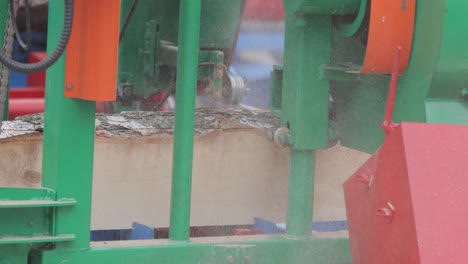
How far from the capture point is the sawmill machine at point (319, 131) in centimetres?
203

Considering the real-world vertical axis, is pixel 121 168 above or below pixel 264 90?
below

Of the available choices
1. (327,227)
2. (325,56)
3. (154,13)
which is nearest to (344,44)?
(325,56)

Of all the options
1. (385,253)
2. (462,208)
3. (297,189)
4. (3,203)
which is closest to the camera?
(462,208)

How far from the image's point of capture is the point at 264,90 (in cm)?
414

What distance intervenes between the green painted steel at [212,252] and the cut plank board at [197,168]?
350mm

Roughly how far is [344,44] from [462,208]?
0.94 m

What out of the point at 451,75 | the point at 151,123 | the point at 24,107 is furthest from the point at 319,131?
the point at 24,107

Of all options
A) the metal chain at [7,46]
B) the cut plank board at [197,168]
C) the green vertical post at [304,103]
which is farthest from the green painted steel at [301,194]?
the metal chain at [7,46]

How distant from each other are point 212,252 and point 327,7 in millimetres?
761

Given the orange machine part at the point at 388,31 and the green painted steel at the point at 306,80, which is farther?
the green painted steel at the point at 306,80

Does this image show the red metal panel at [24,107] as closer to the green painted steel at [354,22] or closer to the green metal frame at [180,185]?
the green metal frame at [180,185]

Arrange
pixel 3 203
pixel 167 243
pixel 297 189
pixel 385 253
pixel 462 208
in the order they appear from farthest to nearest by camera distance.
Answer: pixel 297 189, pixel 167 243, pixel 3 203, pixel 385 253, pixel 462 208

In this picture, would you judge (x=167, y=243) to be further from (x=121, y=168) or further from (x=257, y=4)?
(x=257, y=4)

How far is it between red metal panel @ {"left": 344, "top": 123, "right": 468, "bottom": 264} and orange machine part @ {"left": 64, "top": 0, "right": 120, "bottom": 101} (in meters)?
0.68
